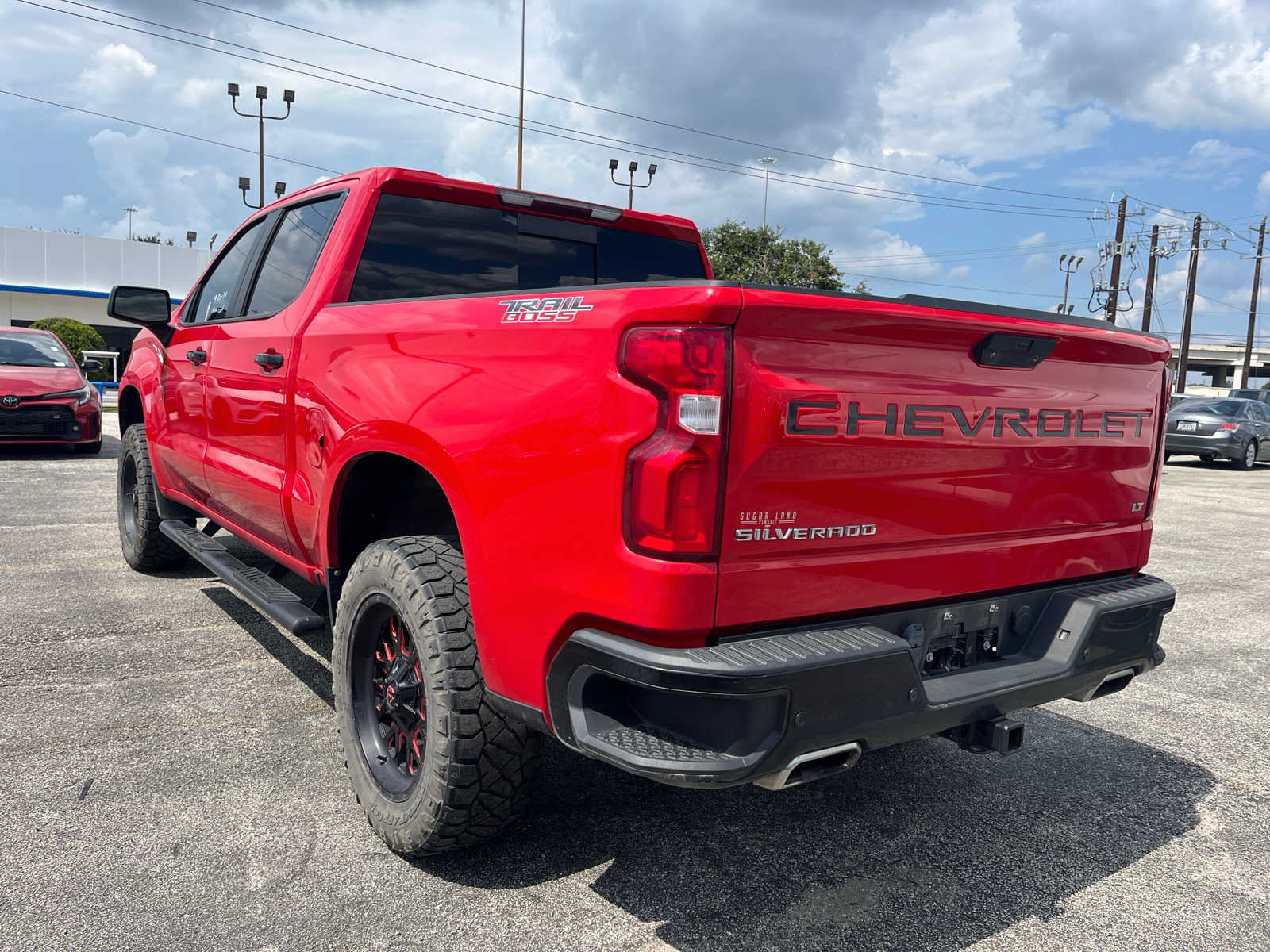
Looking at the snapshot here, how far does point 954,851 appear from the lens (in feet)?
9.54

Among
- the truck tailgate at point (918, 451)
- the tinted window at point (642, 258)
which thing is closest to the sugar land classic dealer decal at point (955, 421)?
the truck tailgate at point (918, 451)

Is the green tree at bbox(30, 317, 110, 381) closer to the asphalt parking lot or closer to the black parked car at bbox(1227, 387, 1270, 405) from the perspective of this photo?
the asphalt parking lot

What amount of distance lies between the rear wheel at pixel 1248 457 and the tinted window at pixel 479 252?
18.6 meters

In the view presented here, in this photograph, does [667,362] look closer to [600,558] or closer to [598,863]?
[600,558]

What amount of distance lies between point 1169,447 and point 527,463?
20.4 metres

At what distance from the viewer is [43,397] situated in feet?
38.0

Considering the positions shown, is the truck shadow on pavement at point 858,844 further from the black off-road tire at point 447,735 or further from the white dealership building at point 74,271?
the white dealership building at point 74,271

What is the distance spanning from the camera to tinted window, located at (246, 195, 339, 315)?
3.72 metres

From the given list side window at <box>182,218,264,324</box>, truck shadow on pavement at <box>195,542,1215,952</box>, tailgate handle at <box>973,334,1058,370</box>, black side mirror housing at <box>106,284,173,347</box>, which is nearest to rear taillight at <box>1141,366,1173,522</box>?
tailgate handle at <box>973,334,1058,370</box>

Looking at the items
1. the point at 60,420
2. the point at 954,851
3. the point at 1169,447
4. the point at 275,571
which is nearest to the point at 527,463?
the point at 954,851

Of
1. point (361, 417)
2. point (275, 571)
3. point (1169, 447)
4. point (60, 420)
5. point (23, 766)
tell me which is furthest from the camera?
point (1169, 447)

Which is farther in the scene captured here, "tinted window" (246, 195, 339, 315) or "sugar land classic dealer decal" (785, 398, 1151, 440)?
"tinted window" (246, 195, 339, 315)

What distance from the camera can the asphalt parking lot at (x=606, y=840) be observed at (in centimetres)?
244

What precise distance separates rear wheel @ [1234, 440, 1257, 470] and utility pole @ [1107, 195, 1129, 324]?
21427 millimetres
